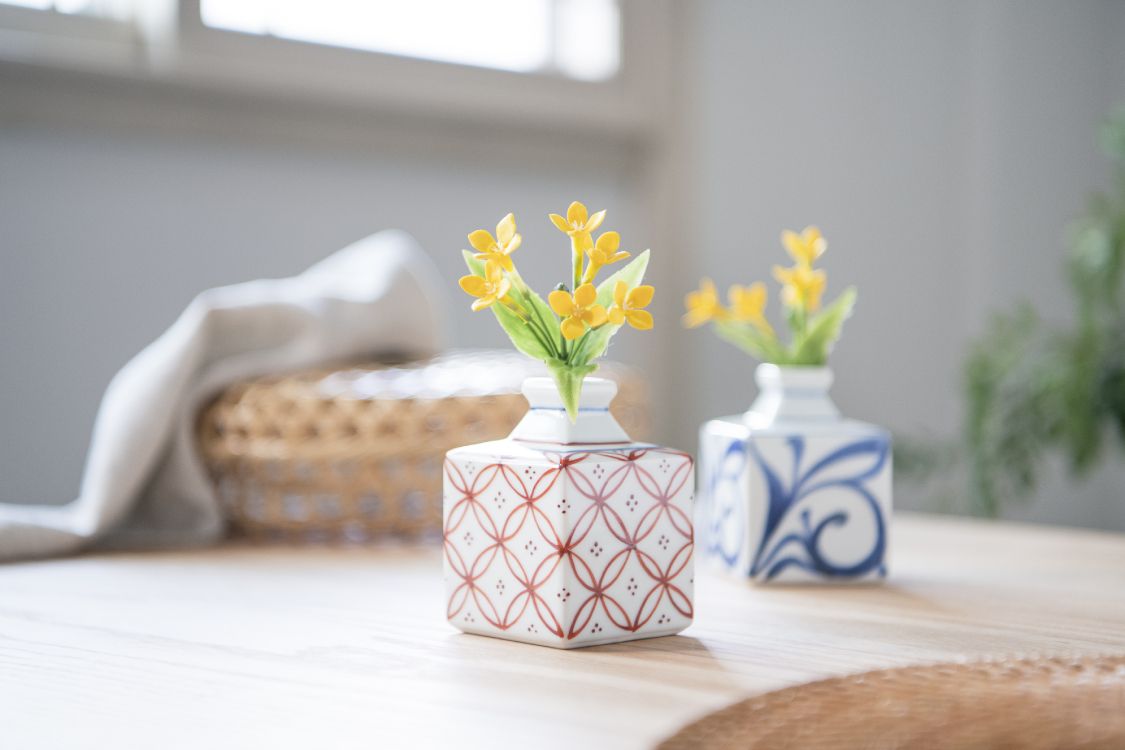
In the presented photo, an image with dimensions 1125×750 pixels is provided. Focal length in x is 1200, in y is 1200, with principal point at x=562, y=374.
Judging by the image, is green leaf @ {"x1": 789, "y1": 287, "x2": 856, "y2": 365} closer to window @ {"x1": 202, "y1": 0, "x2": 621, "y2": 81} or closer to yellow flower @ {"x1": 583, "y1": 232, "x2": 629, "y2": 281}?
yellow flower @ {"x1": 583, "y1": 232, "x2": 629, "y2": 281}

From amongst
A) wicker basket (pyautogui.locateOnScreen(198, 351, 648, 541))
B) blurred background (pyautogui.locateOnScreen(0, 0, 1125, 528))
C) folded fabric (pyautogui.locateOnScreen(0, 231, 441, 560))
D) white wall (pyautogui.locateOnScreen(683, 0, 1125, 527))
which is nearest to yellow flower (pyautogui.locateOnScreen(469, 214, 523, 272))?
wicker basket (pyautogui.locateOnScreen(198, 351, 648, 541))

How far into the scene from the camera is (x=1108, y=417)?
5.61 feet

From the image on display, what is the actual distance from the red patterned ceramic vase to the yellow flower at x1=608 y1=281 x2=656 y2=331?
52 mm

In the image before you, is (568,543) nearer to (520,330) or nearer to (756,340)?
(520,330)

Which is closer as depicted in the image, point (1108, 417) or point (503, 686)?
point (503, 686)

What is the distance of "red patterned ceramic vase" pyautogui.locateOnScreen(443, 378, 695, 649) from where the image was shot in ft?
2.13

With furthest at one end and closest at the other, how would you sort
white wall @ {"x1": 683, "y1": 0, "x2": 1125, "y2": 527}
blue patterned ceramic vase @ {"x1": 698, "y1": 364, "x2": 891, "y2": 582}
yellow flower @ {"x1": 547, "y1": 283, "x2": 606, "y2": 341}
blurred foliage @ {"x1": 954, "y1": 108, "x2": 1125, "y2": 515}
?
white wall @ {"x1": 683, "y1": 0, "x2": 1125, "y2": 527} → blurred foliage @ {"x1": 954, "y1": 108, "x2": 1125, "y2": 515} → blue patterned ceramic vase @ {"x1": 698, "y1": 364, "x2": 891, "y2": 582} → yellow flower @ {"x1": 547, "y1": 283, "x2": 606, "y2": 341}

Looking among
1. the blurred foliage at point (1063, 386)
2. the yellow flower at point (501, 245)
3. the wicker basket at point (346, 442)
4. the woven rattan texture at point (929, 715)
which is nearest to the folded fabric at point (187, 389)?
the wicker basket at point (346, 442)

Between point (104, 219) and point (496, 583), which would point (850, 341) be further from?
point (496, 583)

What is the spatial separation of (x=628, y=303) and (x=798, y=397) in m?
0.26

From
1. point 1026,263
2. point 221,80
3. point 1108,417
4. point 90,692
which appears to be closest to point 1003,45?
point 1026,263

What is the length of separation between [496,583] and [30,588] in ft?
1.28

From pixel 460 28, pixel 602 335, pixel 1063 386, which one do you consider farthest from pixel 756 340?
pixel 460 28

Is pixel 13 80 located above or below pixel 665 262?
above
